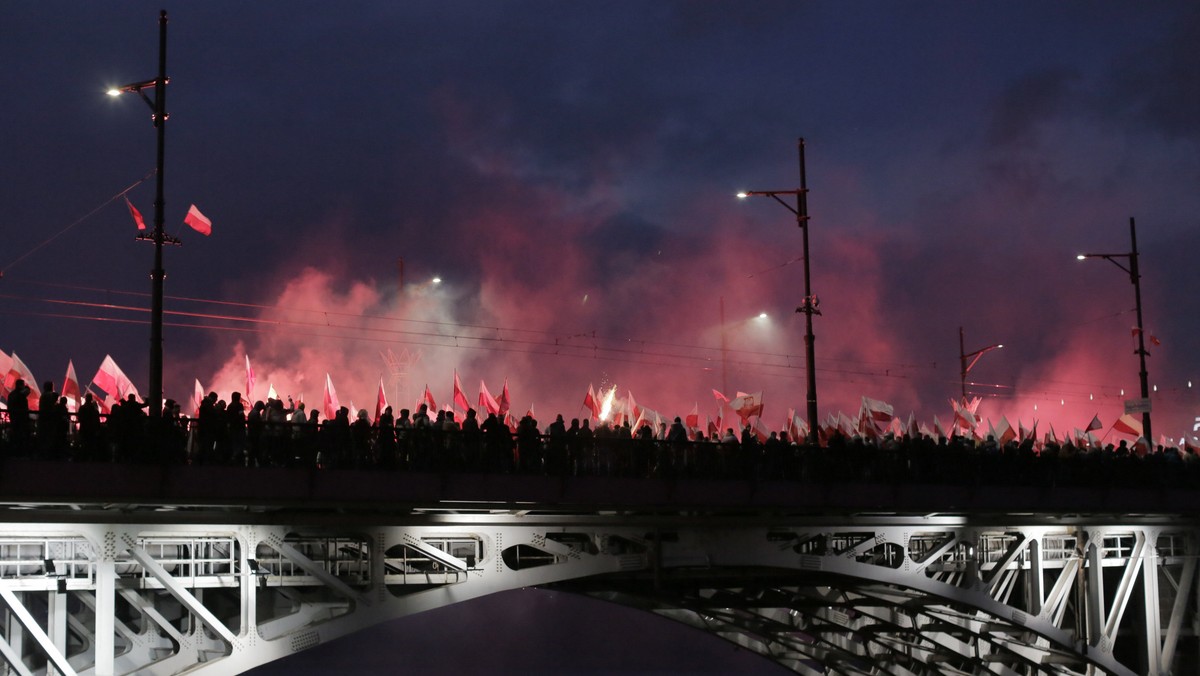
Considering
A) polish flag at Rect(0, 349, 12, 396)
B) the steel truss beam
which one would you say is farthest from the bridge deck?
polish flag at Rect(0, 349, 12, 396)

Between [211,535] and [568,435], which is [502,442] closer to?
[568,435]

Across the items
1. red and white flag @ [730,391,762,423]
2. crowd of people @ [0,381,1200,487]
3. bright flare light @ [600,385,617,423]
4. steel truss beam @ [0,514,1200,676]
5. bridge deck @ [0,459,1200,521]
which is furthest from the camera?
bright flare light @ [600,385,617,423]

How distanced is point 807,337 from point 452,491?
13.3 metres

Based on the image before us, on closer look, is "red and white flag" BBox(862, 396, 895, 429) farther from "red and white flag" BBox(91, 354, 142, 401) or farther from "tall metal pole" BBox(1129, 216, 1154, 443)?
"red and white flag" BBox(91, 354, 142, 401)

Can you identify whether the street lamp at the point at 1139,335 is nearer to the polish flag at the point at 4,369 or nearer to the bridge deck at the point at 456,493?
the bridge deck at the point at 456,493

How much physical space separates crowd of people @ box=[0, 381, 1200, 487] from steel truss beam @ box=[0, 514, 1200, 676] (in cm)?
160

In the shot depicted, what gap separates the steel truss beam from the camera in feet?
86.8

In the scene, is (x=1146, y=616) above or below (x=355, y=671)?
above

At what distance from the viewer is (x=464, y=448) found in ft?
93.1

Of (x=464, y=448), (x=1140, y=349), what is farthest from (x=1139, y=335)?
(x=464, y=448)

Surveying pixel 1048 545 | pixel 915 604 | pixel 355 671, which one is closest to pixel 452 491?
pixel 915 604

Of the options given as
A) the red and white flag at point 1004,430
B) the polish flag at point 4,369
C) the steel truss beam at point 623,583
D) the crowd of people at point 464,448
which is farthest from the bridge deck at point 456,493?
the red and white flag at point 1004,430

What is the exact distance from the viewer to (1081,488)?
4044cm

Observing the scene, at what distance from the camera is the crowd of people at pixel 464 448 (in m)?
24.1
